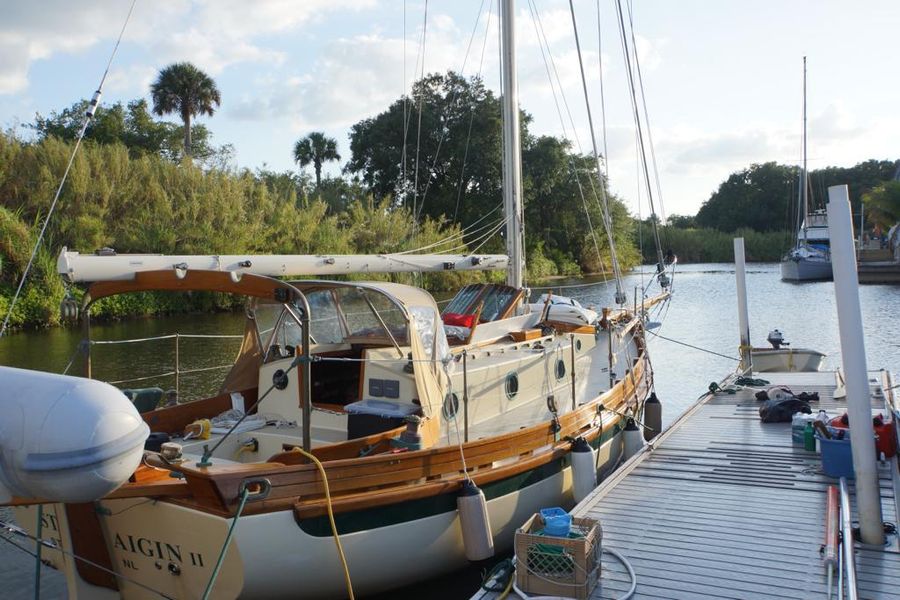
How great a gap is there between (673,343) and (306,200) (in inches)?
740

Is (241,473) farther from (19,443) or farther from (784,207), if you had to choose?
(784,207)

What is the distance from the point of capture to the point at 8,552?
28.2 ft

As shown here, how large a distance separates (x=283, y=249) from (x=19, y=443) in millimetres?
30287

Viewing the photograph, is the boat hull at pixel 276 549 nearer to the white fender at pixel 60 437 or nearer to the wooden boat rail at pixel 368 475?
the wooden boat rail at pixel 368 475

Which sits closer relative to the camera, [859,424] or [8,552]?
[859,424]

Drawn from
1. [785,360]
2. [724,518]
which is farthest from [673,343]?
[724,518]

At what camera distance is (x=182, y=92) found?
48125 millimetres

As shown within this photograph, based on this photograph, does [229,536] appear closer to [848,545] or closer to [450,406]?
[450,406]

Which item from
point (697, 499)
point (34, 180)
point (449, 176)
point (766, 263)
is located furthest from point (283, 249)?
point (766, 263)

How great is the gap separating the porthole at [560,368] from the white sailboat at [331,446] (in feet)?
0.14

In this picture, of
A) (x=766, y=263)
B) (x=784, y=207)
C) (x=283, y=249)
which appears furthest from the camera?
(x=784, y=207)

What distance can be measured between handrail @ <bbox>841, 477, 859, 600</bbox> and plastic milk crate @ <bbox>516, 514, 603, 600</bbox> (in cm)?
185

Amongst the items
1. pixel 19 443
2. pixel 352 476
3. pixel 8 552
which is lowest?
pixel 8 552

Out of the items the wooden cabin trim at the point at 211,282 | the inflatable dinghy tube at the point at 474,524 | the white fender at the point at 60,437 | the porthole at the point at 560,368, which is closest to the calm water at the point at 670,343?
the inflatable dinghy tube at the point at 474,524
